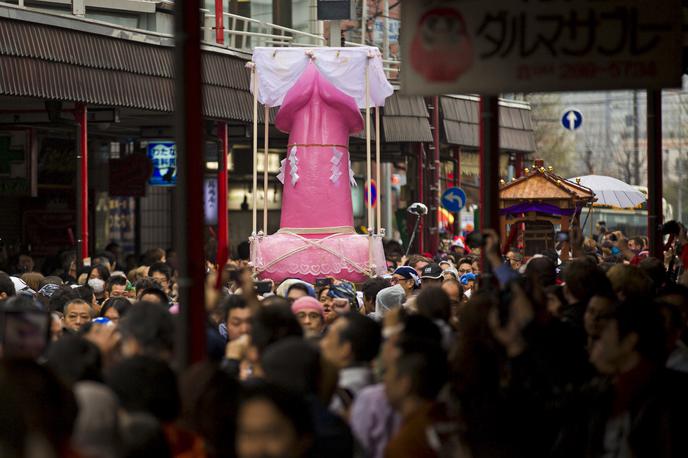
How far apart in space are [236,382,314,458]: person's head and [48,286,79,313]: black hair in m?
8.15

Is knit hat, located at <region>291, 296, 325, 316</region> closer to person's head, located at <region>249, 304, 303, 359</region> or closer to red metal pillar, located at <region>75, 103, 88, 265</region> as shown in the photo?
person's head, located at <region>249, 304, 303, 359</region>

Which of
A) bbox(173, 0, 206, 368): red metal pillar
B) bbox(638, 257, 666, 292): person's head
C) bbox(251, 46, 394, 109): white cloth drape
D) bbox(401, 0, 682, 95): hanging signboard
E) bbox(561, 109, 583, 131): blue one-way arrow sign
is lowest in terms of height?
bbox(638, 257, 666, 292): person's head

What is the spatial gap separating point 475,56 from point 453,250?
19312 millimetres

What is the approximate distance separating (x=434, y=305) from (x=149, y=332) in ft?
6.63

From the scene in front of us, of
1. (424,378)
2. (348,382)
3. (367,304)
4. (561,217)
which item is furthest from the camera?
(561,217)

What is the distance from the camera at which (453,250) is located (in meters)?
27.7

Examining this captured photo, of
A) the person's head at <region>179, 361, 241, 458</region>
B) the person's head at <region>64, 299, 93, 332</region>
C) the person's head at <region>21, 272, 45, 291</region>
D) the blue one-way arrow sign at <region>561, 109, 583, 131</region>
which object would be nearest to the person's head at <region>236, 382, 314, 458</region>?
the person's head at <region>179, 361, 241, 458</region>

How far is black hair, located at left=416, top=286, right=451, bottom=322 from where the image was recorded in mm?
8242

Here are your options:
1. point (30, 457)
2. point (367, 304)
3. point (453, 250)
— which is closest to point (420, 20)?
point (30, 457)

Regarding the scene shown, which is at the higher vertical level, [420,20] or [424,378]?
[420,20]

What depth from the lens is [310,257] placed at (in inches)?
667

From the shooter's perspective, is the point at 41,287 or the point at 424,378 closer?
the point at 424,378

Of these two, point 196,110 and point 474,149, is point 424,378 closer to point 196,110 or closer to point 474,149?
point 196,110

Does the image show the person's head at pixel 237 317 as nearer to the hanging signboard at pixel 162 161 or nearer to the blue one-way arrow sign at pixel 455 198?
the hanging signboard at pixel 162 161
